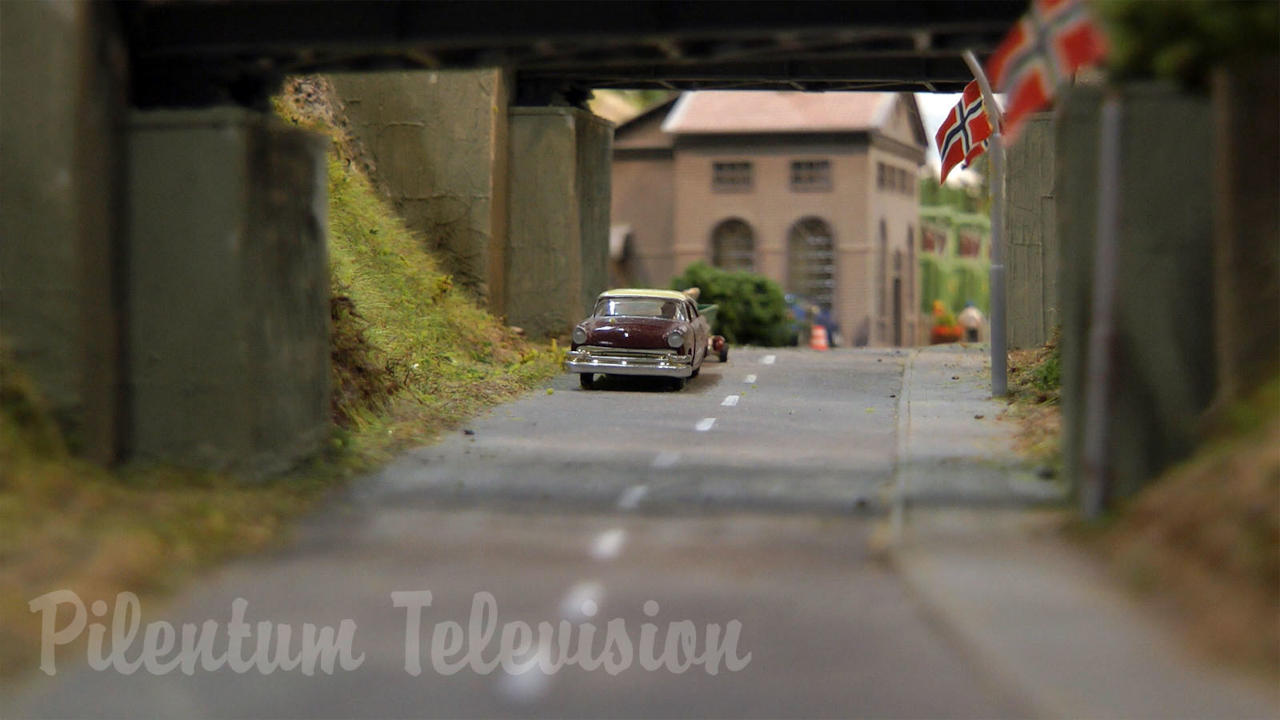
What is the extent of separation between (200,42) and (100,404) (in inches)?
141

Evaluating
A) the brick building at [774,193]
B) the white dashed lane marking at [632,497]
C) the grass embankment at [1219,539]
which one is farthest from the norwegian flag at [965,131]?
the brick building at [774,193]

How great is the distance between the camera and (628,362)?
2314 cm

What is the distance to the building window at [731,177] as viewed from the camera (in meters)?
58.0

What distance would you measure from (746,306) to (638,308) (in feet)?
76.4

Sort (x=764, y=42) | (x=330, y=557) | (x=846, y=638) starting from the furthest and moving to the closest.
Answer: (x=764, y=42), (x=330, y=557), (x=846, y=638)

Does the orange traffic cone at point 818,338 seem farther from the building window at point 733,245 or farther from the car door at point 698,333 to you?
the car door at point 698,333

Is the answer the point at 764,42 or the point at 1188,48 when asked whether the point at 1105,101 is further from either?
the point at 764,42

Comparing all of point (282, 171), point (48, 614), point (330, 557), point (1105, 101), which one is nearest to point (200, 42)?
point (282, 171)

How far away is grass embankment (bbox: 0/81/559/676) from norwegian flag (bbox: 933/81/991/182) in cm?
735

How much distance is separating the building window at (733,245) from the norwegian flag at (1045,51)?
45.0 m

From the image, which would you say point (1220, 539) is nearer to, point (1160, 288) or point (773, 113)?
point (1160, 288)

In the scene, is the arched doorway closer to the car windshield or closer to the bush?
the bush

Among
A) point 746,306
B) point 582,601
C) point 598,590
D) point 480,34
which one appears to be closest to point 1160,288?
point 598,590

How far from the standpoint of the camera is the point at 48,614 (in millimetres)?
9594
